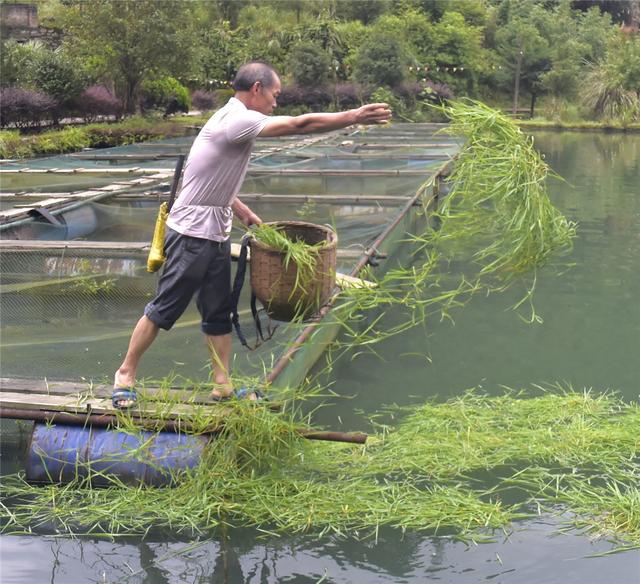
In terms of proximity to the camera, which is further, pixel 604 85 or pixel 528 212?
pixel 604 85

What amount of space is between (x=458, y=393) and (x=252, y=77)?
2.24 m

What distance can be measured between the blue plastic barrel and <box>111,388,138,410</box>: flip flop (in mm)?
96

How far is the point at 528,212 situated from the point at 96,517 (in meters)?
2.01

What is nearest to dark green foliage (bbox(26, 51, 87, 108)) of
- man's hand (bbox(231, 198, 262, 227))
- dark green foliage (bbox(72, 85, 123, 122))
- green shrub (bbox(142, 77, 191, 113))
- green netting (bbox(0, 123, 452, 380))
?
dark green foliage (bbox(72, 85, 123, 122))

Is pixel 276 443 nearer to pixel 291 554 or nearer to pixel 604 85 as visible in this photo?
pixel 291 554

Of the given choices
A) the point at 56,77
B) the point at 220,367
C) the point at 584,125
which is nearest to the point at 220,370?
the point at 220,367

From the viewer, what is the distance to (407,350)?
5.52 m

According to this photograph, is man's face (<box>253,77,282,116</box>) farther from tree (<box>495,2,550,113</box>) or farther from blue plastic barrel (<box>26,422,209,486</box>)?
tree (<box>495,2,550,113</box>)

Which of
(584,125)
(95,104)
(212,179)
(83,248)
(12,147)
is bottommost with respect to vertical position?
(584,125)

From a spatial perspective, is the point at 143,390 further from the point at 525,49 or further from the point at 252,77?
the point at 525,49

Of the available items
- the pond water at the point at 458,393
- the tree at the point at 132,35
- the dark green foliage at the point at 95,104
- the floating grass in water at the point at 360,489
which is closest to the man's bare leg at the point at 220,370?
the floating grass in water at the point at 360,489

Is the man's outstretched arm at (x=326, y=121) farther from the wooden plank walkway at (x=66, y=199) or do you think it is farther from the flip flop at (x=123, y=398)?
the wooden plank walkway at (x=66, y=199)

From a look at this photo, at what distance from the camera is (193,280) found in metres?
3.23

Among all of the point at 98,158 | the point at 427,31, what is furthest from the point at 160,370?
the point at 427,31
